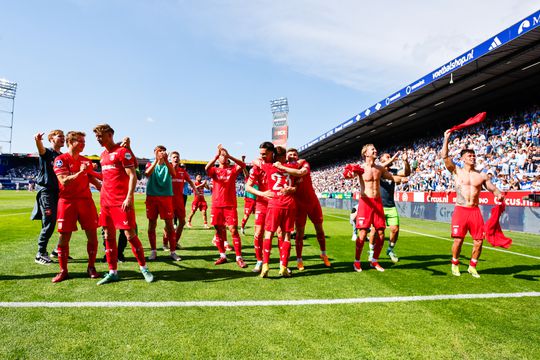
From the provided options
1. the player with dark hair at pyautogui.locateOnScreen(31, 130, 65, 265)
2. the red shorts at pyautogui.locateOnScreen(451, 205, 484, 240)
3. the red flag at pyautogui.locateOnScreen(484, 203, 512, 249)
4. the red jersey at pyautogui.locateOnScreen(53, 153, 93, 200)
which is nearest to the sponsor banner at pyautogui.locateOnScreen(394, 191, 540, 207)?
the red flag at pyautogui.locateOnScreen(484, 203, 512, 249)

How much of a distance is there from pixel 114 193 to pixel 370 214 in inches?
168

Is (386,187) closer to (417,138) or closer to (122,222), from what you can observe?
(122,222)

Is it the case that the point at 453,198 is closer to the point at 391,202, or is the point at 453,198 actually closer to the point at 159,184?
the point at 391,202

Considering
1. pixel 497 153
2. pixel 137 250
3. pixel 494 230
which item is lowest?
pixel 137 250

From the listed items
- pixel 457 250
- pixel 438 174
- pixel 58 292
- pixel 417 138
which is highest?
pixel 417 138

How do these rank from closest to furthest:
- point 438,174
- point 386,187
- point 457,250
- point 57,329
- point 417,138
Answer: point 57,329
point 457,250
point 386,187
point 438,174
point 417,138

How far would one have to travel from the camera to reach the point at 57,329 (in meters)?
3.21

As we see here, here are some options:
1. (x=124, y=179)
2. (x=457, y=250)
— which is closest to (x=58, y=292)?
(x=124, y=179)

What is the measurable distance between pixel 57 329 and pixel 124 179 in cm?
231

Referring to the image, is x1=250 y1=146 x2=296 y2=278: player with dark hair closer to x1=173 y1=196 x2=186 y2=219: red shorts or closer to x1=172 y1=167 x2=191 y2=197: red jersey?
x1=173 y1=196 x2=186 y2=219: red shorts

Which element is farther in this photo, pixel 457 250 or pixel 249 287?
pixel 457 250

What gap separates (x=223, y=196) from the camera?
21.1 ft

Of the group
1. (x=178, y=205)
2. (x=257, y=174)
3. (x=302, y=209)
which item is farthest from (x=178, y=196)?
(x=302, y=209)

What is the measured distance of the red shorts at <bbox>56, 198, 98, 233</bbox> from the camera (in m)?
A: 4.99
